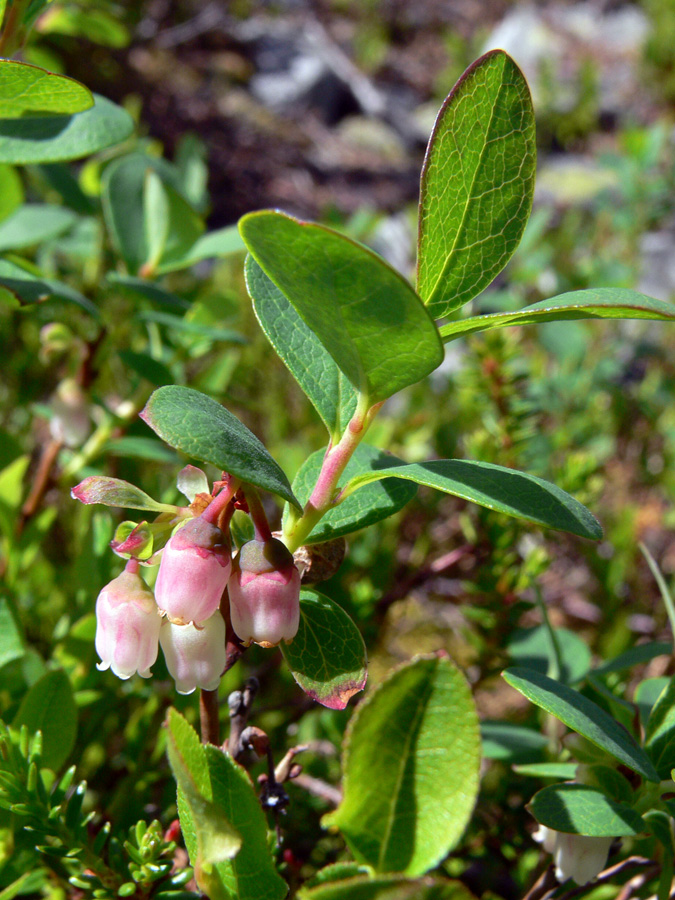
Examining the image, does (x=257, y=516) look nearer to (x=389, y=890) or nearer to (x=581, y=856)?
(x=389, y=890)

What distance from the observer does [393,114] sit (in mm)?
5414

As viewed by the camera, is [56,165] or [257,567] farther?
[56,165]

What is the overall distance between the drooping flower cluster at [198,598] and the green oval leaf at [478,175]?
20 centimetres

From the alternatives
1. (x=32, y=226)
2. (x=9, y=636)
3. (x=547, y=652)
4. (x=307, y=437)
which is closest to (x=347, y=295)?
(x=9, y=636)

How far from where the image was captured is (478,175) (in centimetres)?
42

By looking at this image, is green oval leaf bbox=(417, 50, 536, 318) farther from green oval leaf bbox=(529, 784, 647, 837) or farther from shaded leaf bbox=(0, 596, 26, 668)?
shaded leaf bbox=(0, 596, 26, 668)

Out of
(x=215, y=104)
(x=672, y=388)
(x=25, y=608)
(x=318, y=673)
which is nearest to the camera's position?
(x=318, y=673)

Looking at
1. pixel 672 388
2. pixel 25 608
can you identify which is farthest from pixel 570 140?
pixel 25 608

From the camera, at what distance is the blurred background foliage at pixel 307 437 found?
0.81 metres

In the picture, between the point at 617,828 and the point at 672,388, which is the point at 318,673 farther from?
the point at 672,388

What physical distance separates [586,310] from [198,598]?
259 mm

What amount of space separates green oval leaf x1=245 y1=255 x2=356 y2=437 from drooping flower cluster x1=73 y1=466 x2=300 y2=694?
0.11 meters

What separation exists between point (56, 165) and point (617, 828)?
1.10 m

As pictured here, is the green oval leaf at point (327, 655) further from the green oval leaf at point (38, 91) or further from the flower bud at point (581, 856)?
the green oval leaf at point (38, 91)
